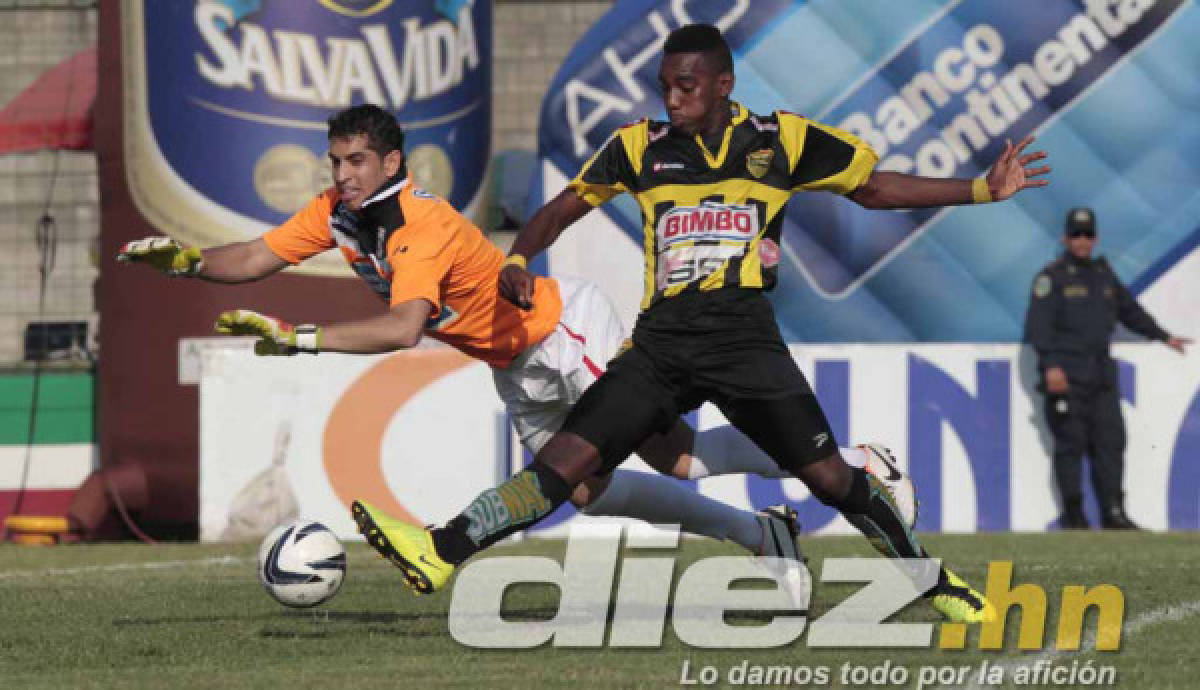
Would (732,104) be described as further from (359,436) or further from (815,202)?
(815,202)

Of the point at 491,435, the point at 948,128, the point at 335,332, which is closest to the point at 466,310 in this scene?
the point at 335,332

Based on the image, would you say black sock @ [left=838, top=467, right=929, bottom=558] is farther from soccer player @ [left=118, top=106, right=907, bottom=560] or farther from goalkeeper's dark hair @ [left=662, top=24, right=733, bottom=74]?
goalkeeper's dark hair @ [left=662, top=24, right=733, bottom=74]

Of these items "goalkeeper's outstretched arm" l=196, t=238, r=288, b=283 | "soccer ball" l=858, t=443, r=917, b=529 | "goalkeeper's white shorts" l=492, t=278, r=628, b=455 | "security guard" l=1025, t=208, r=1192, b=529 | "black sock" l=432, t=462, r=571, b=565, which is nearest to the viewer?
"black sock" l=432, t=462, r=571, b=565

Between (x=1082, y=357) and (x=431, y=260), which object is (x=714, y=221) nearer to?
(x=431, y=260)

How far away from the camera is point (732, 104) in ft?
Answer: 24.5

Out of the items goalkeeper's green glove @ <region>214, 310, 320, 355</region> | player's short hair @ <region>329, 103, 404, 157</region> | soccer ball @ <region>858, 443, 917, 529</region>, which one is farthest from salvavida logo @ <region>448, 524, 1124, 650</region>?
player's short hair @ <region>329, 103, 404, 157</region>

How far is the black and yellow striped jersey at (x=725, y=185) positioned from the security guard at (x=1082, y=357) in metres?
6.98

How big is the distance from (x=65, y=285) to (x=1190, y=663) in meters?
17.1

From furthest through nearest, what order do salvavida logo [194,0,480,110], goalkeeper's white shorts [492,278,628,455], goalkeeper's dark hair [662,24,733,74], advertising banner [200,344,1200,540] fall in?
1. salvavida logo [194,0,480,110]
2. advertising banner [200,344,1200,540]
3. goalkeeper's white shorts [492,278,628,455]
4. goalkeeper's dark hair [662,24,733,74]

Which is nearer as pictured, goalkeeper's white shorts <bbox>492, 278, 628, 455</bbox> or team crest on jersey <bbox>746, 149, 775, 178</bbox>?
team crest on jersey <bbox>746, 149, 775, 178</bbox>

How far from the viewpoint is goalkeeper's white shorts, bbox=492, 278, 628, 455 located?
27.2 ft

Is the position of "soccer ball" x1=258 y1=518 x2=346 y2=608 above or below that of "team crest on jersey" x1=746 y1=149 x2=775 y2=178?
below

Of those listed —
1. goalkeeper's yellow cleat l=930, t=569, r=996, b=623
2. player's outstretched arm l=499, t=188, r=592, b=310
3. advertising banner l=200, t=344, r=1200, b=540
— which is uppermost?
player's outstretched arm l=499, t=188, r=592, b=310

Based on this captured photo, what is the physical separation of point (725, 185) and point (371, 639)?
2.01 m
